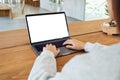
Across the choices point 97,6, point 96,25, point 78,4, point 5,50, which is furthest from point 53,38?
point 78,4

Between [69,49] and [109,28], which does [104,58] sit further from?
[109,28]

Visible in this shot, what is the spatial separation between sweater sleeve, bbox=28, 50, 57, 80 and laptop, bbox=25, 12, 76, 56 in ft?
0.71

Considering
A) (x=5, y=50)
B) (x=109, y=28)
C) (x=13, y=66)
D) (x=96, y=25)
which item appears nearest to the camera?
(x=13, y=66)

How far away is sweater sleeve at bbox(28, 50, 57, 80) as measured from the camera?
749mm

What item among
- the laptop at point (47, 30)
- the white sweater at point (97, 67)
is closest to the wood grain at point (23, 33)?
the laptop at point (47, 30)

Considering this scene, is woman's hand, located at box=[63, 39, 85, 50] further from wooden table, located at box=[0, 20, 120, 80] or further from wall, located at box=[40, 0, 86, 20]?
wall, located at box=[40, 0, 86, 20]

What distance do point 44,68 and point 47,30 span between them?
0.47 metres

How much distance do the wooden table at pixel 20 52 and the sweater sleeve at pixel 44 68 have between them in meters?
0.08

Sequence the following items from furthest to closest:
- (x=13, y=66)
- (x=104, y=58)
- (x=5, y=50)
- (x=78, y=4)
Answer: (x=78, y=4) < (x=5, y=50) < (x=13, y=66) < (x=104, y=58)

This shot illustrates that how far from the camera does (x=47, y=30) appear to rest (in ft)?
4.05

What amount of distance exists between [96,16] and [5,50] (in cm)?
390

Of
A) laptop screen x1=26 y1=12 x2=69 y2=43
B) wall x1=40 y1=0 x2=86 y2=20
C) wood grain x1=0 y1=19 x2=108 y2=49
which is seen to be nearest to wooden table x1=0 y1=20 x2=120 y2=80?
wood grain x1=0 y1=19 x2=108 y2=49

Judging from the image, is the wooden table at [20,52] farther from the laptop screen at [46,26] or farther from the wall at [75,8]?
the wall at [75,8]

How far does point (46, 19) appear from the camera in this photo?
4.09ft
